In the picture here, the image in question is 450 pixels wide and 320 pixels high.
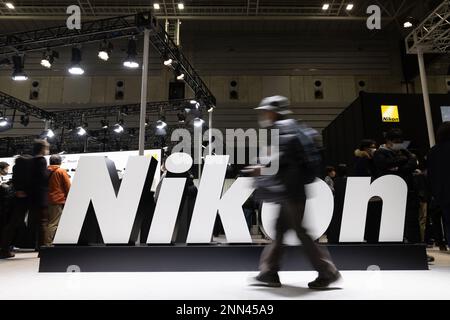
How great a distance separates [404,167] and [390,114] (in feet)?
20.8

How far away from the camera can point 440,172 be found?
3242mm

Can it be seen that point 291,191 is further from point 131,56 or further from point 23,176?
point 131,56

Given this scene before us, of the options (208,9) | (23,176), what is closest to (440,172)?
(23,176)

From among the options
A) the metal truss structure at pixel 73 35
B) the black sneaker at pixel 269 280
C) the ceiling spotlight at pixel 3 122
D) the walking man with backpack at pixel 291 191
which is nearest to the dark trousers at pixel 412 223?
the walking man with backpack at pixel 291 191

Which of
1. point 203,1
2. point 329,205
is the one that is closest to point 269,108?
point 329,205

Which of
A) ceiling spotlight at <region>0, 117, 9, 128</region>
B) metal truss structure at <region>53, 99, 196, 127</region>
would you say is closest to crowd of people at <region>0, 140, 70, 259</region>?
metal truss structure at <region>53, 99, 196, 127</region>

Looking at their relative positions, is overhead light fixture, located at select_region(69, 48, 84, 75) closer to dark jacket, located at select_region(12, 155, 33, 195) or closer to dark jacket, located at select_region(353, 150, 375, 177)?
dark jacket, located at select_region(12, 155, 33, 195)

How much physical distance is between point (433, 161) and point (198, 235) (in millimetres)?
2621

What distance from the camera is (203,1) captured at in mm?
11750

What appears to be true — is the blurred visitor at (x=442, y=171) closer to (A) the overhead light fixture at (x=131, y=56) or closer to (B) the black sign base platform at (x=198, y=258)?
(B) the black sign base platform at (x=198, y=258)

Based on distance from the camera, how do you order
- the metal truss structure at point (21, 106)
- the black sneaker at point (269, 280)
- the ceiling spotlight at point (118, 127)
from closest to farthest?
the black sneaker at point (269, 280) < the metal truss structure at point (21, 106) < the ceiling spotlight at point (118, 127)

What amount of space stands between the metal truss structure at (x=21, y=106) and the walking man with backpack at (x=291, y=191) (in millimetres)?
11767

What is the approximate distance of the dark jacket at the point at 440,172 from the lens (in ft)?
10.4
